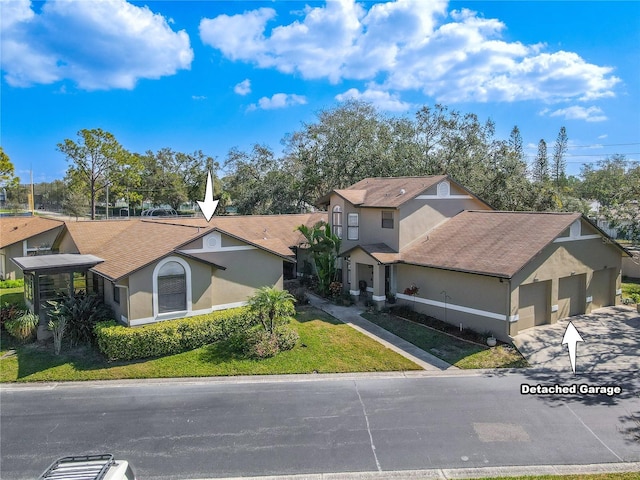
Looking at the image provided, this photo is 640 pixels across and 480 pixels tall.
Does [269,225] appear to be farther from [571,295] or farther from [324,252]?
[571,295]

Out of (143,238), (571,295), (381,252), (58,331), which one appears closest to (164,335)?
(58,331)

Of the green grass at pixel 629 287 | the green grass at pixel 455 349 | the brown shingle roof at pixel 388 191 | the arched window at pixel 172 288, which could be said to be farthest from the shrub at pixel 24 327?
the green grass at pixel 629 287

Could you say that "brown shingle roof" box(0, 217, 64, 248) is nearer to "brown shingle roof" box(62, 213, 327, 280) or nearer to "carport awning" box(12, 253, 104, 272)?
"brown shingle roof" box(62, 213, 327, 280)

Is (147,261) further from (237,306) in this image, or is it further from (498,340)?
(498,340)

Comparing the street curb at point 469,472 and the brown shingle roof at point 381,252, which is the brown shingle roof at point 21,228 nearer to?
the brown shingle roof at point 381,252

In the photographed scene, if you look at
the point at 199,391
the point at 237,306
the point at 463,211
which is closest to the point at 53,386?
the point at 199,391

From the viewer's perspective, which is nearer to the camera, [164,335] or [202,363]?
[202,363]
